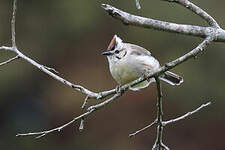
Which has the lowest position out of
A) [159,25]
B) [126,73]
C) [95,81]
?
[95,81]

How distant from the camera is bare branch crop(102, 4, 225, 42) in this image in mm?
3121

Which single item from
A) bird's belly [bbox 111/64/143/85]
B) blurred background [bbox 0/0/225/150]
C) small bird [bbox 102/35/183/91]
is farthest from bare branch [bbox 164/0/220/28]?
blurred background [bbox 0/0/225/150]

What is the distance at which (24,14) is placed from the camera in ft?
36.5

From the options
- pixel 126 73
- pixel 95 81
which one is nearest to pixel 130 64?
pixel 126 73

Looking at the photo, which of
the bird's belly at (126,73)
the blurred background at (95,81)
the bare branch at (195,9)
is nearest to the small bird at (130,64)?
the bird's belly at (126,73)

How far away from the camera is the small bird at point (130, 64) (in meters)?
4.36

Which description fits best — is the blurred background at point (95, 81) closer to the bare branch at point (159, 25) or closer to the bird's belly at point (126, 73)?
the bird's belly at point (126, 73)

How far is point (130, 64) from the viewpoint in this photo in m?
4.44

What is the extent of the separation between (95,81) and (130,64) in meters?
5.87

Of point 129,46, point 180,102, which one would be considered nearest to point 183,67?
point 180,102

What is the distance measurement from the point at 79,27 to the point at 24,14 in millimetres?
944

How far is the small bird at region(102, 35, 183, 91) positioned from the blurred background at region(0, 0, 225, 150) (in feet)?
15.5

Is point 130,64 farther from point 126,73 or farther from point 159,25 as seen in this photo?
point 159,25

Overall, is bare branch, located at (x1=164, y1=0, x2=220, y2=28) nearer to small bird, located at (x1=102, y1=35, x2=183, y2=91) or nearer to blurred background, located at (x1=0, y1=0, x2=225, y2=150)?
small bird, located at (x1=102, y1=35, x2=183, y2=91)
